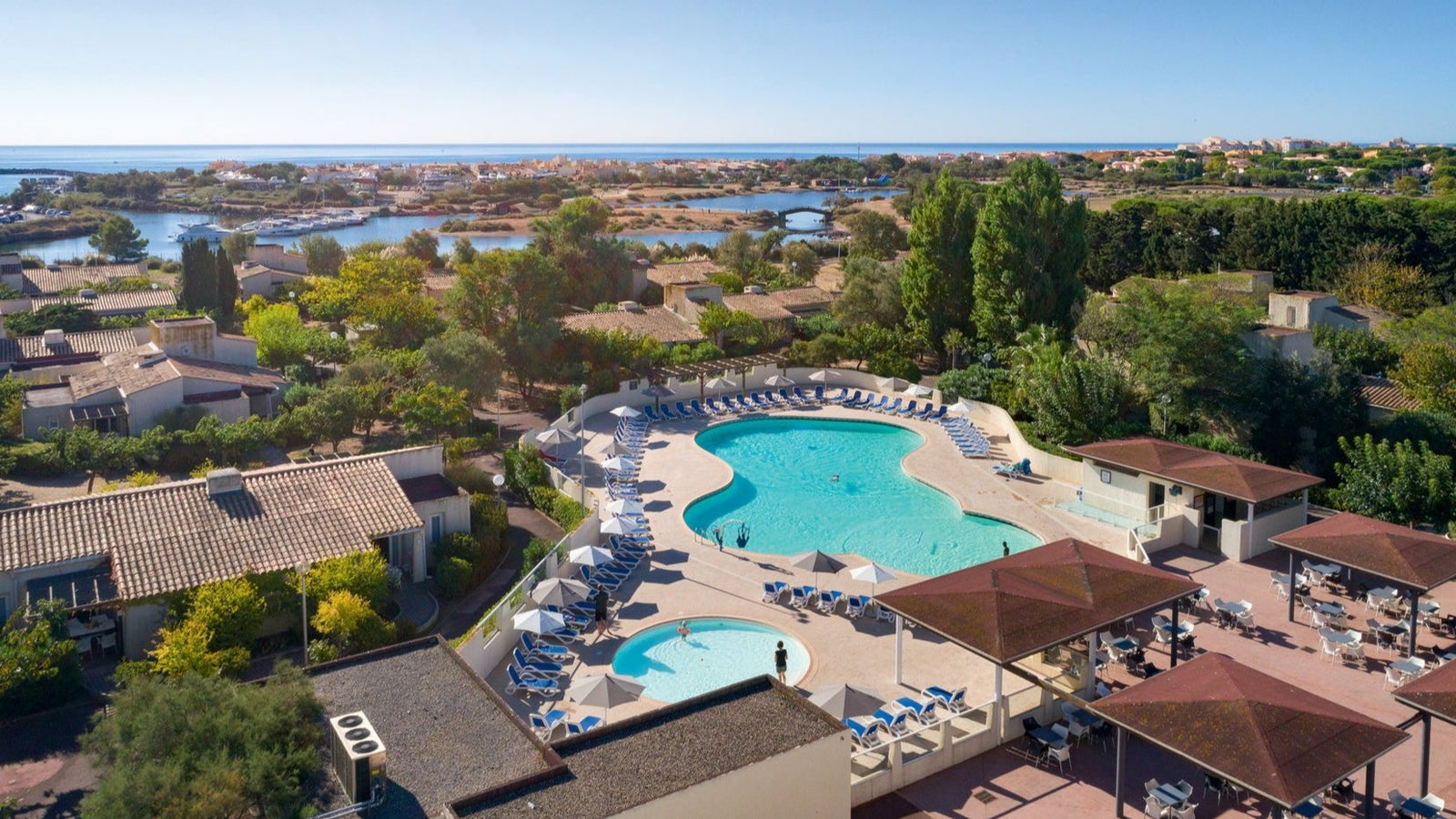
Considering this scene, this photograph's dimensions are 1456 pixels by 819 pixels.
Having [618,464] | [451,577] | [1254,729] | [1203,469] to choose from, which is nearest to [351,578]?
[451,577]

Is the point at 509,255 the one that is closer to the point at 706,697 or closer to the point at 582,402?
the point at 582,402

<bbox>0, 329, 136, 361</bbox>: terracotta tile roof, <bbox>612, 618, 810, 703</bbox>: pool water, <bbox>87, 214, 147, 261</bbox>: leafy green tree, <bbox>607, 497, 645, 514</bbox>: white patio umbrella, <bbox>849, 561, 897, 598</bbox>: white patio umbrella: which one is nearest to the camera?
<bbox>612, 618, 810, 703</bbox>: pool water

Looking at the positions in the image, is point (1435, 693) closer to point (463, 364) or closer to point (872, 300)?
point (463, 364)

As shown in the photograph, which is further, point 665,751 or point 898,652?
point 898,652

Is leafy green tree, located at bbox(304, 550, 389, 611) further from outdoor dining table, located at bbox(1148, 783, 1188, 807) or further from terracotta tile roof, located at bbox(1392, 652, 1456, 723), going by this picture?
terracotta tile roof, located at bbox(1392, 652, 1456, 723)

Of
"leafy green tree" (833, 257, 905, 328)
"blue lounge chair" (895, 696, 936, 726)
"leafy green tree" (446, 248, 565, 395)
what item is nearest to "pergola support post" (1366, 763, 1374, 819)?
"blue lounge chair" (895, 696, 936, 726)

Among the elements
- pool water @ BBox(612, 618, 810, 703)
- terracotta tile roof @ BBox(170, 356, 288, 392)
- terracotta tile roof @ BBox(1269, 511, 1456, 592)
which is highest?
terracotta tile roof @ BBox(170, 356, 288, 392)

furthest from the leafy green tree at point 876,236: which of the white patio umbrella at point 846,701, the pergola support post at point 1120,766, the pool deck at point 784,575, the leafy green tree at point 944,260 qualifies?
the pergola support post at point 1120,766
